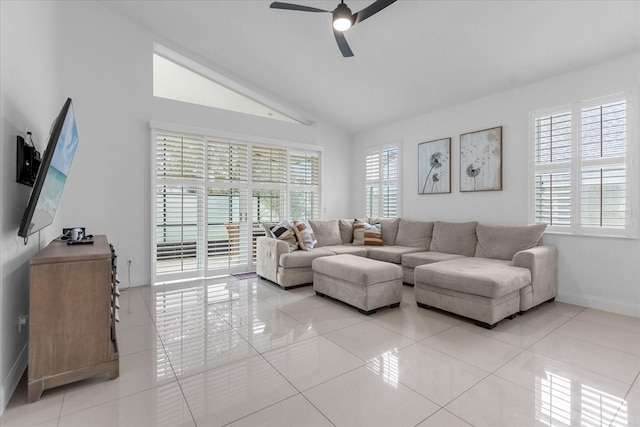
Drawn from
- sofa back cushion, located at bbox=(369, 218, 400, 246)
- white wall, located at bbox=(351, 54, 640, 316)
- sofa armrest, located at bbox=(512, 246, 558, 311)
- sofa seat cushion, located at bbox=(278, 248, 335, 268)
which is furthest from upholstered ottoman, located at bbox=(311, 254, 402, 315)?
white wall, located at bbox=(351, 54, 640, 316)

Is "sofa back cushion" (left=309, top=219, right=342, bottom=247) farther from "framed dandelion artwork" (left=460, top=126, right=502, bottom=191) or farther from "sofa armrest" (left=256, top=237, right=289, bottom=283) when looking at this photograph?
"framed dandelion artwork" (left=460, top=126, right=502, bottom=191)

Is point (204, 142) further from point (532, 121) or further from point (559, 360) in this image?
point (559, 360)

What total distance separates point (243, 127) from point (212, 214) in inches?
60.9

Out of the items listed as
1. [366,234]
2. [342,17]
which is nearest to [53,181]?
[342,17]

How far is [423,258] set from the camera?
13.4 feet

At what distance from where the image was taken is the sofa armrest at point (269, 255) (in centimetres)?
426

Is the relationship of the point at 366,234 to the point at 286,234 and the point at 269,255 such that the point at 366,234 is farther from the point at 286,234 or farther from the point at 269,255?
the point at 269,255

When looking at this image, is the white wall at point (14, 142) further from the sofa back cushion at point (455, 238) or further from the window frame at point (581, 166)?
the window frame at point (581, 166)

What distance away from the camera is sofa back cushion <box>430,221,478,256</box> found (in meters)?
4.23

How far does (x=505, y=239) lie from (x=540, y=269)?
0.59 m

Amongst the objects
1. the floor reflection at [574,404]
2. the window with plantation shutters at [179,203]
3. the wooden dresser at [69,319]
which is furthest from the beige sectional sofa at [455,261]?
the wooden dresser at [69,319]

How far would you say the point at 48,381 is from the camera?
181 centimetres

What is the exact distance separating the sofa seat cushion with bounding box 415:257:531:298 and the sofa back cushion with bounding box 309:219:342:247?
2.00 meters

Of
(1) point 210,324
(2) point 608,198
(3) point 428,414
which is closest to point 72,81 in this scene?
(1) point 210,324
